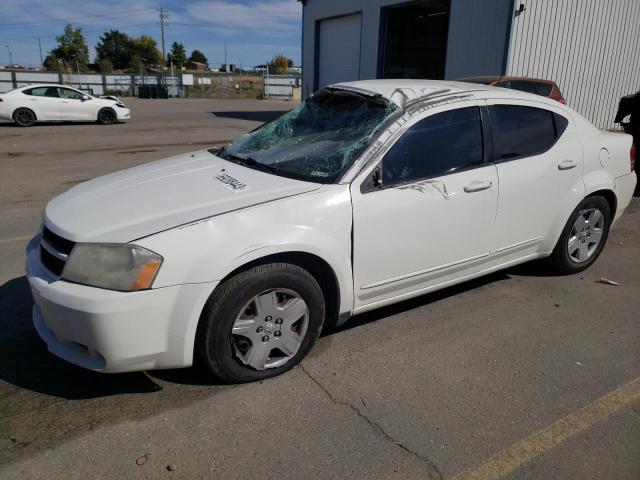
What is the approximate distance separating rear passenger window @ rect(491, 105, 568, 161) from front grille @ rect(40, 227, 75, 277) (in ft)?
9.39

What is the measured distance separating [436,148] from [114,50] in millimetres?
102536

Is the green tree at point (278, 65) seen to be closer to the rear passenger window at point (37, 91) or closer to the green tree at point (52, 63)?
the green tree at point (52, 63)

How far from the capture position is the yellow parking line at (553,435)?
7.66 feet

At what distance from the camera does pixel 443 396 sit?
2.87 m

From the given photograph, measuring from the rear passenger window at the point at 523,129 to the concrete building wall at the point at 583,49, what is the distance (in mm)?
10515

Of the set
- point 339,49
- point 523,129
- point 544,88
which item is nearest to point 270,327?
point 523,129

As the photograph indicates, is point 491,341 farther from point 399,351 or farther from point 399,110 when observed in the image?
point 399,110

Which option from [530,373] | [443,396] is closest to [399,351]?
[443,396]

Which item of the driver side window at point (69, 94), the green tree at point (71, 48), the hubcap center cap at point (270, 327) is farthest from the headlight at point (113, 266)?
the green tree at point (71, 48)

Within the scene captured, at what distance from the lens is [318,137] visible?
359 centimetres

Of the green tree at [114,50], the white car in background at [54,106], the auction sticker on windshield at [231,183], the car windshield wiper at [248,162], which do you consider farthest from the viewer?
the green tree at [114,50]

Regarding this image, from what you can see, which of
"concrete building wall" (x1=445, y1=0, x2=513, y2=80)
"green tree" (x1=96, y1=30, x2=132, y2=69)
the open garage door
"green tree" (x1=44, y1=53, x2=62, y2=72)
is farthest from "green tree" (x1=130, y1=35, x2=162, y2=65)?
"concrete building wall" (x1=445, y1=0, x2=513, y2=80)

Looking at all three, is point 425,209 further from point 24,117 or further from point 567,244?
point 24,117

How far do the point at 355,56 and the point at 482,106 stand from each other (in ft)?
54.9
